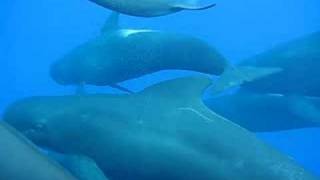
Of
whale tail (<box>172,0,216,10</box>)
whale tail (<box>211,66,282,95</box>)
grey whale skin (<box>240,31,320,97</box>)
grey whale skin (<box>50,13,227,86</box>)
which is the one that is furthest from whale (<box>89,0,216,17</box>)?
grey whale skin (<box>240,31,320,97</box>)

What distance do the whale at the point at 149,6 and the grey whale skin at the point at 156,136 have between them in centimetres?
50

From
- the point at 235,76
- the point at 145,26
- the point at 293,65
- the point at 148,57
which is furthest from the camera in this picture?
the point at 145,26

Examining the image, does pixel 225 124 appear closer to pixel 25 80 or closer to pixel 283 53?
pixel 283 53

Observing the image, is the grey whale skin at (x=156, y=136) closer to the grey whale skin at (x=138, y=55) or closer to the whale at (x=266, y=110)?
the grey whale skin at (x=138, y=55)

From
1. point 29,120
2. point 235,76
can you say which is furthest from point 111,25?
point 29,120

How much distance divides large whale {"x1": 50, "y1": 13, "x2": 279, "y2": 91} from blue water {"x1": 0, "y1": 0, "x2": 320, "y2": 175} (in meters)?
9.05

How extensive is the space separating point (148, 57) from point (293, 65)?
145 centimetres

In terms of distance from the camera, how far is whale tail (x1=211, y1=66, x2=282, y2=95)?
197 inches

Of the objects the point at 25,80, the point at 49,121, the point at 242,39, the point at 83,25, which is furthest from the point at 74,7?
the point at 49,121

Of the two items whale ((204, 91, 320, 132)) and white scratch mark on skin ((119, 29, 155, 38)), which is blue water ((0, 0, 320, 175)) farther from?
white scratch mark on skin ((119, 29, 155, 38))

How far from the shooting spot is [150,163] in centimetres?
396

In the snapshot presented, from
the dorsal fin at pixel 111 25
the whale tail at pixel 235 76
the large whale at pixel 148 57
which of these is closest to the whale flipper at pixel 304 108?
the large whale at pixel 148 57

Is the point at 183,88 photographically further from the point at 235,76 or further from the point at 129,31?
the point at 129,31

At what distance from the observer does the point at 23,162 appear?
9.37 feet
